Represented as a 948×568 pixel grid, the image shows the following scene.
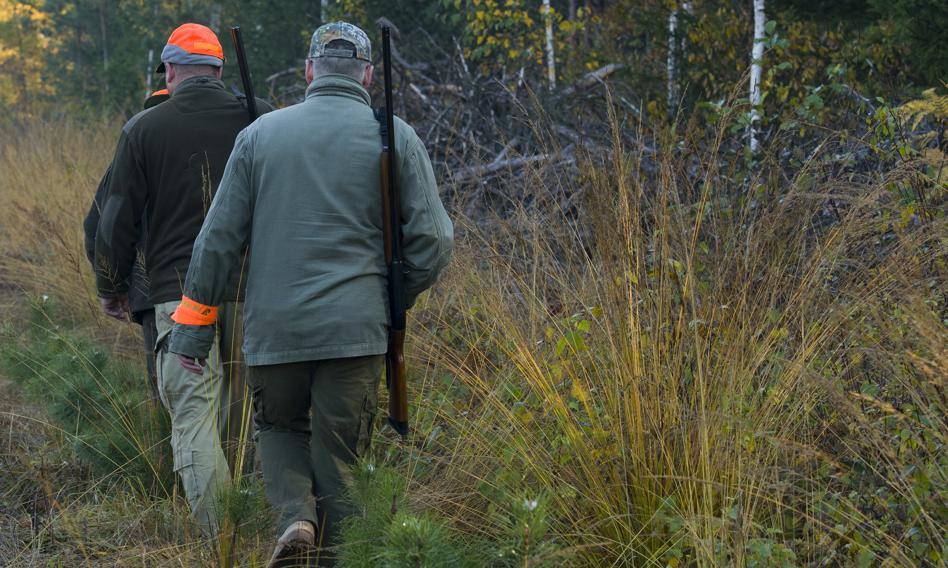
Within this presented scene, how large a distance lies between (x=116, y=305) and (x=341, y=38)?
179cm

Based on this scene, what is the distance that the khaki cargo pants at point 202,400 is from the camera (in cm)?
446

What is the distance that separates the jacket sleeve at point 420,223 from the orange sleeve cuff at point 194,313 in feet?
2.32

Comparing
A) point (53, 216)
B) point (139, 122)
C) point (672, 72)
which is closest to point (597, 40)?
point (672, 72)

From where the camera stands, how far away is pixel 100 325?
6.72 m

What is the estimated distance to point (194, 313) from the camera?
12.7ft

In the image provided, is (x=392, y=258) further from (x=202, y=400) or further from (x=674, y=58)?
(x=674, y=58)

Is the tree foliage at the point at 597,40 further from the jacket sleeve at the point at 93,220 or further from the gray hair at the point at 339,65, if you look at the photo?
the jacket sleeve at the point at 93,220

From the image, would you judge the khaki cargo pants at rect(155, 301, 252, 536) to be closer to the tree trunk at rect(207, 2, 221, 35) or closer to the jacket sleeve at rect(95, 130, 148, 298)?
the jacket sleeve at rect(95, 130, 148, 298)

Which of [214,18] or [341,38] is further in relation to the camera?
[214,18]

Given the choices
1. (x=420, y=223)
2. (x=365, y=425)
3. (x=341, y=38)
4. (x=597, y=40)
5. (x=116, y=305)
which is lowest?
(x=597, y=40)

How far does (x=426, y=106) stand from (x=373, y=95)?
734 millimetres

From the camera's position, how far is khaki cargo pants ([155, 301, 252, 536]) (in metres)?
4.46

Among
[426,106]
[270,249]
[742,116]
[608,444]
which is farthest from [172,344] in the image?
[426,106]

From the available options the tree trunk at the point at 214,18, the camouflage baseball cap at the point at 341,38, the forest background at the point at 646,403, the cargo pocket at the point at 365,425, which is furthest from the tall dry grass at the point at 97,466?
the tree trunk at the point at 214,18
